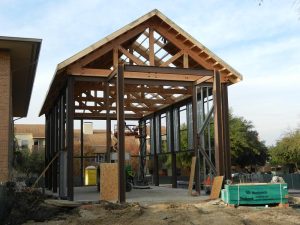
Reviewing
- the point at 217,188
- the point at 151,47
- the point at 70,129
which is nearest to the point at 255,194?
the point at 217,188

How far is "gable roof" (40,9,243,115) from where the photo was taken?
55.6ft

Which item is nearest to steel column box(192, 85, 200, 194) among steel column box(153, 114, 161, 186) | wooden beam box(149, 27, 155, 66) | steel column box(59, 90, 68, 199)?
wooden beam box(149, 27, 155, 66)

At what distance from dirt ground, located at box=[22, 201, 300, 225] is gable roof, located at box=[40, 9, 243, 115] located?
18.8 feet

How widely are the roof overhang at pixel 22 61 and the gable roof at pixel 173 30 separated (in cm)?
106

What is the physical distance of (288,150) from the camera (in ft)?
137

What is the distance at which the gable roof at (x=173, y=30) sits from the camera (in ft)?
55.6

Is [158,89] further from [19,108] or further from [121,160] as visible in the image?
[19,108]

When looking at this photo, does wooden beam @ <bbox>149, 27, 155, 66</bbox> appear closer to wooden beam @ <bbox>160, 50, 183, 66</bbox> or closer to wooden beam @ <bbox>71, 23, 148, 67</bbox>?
wooden beam @ <bbox>71, 23, 148, 67</bbox>

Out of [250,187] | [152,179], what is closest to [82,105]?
[152,179]

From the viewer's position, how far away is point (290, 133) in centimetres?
4388

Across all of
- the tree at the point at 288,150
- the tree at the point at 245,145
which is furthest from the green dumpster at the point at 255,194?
the tree at the point at 245,145

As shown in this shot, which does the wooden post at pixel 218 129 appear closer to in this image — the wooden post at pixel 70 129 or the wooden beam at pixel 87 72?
the wooden beam at pixel 87 72

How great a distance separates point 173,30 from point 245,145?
107ft

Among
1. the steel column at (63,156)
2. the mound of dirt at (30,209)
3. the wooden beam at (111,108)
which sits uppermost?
the wooden beam at (111,108)
